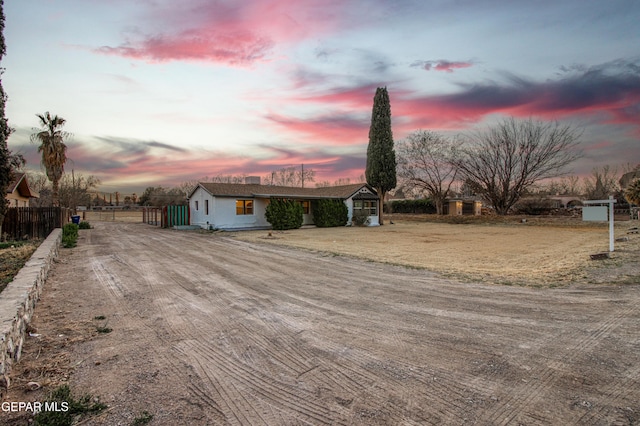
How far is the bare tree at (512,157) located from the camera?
91.3ft

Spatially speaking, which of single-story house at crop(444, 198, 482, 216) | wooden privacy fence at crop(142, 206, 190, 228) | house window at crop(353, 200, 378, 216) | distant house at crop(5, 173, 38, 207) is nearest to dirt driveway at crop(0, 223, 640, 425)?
distant house at crop(5, 173, 38, 207)

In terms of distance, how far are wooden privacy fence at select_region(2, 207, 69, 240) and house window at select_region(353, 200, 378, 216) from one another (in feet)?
68.4

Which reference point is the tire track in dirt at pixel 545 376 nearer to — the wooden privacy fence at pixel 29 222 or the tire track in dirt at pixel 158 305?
the tire track in dirt at pixel 158 305

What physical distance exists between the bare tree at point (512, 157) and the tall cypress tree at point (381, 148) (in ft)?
28.2

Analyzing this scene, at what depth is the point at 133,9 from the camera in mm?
9805

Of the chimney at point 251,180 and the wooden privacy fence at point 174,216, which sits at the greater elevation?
the chimney at point 251,180

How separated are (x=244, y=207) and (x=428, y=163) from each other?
21256 mm

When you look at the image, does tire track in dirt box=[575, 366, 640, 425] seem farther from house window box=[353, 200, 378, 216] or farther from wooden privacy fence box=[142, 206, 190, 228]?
house window box=[353, 200, 378, 216]

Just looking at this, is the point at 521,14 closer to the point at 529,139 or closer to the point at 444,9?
the point at 444,9

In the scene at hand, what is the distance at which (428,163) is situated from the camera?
33906 mm

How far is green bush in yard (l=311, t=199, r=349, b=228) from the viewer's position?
25266 mm

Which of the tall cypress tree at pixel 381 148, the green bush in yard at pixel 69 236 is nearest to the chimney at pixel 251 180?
the tall cypress tree at pixel 381 148

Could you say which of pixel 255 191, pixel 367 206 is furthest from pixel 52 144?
pixel 367 206

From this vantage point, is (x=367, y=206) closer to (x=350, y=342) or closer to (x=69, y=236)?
(x=69, y=236)
